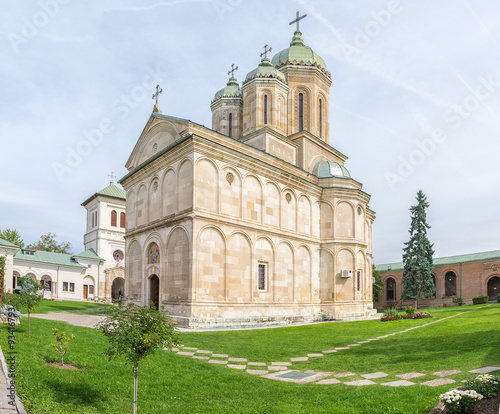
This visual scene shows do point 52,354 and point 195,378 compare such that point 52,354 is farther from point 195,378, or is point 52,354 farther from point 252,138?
point 252,138

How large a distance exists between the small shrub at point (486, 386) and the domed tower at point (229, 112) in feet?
89.9

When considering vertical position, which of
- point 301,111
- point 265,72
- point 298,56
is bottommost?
point 301,111

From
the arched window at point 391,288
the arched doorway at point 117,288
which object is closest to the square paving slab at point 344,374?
the arched doorway at point 117,288

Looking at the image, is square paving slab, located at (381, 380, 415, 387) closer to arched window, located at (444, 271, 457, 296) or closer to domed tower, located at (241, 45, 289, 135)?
domed tower, located at (241, 45, 289, 135)

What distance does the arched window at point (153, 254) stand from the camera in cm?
2220

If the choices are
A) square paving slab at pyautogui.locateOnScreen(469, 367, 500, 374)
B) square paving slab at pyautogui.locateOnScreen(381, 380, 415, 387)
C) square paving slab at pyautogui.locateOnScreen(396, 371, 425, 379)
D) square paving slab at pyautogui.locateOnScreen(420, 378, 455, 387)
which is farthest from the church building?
square paving slab at pyautogui.locateOnScreen(469, 367, 500, 374)

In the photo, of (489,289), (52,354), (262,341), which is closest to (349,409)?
(52,354)

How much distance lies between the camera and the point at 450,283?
54.7 metres

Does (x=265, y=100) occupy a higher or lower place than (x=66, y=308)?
higher

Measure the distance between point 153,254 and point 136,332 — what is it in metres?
16.4

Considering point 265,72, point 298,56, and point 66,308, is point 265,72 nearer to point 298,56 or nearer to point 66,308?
point 298,56

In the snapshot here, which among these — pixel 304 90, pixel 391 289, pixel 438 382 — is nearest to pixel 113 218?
pixel 304 90

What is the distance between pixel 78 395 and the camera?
7.48 m

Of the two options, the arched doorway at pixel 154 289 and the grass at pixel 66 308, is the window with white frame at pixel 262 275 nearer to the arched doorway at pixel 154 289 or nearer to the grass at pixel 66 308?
the arched doorway at pixel 154 289
